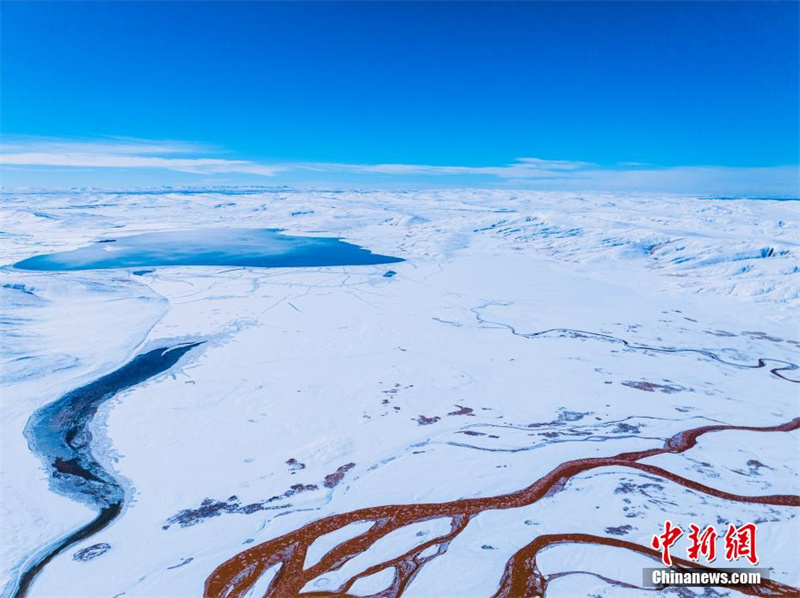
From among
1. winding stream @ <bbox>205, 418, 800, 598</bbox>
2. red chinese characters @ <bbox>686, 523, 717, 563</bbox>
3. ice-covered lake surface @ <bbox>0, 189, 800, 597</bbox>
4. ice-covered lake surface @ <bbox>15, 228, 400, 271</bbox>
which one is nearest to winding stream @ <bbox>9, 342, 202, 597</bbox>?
ice-covered lake surface @ <bbox>0, 189, 800, 597</bbox>

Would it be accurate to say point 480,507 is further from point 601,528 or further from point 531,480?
point 601,528

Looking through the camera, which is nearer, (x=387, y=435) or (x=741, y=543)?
(x=741, y=543)

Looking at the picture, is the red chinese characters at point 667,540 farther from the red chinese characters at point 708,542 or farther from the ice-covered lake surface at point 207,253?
the ice-covered lake surface at point 207,253

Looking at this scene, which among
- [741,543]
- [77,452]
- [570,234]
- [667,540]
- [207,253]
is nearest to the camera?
[741,543]

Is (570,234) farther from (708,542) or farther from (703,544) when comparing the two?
(703,544)

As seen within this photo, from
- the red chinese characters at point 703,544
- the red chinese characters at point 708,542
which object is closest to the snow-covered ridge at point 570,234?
the red chinese characters at point 708,542

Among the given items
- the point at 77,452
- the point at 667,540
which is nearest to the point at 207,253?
the point at 77,452

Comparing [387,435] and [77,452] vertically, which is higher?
[77,452]
